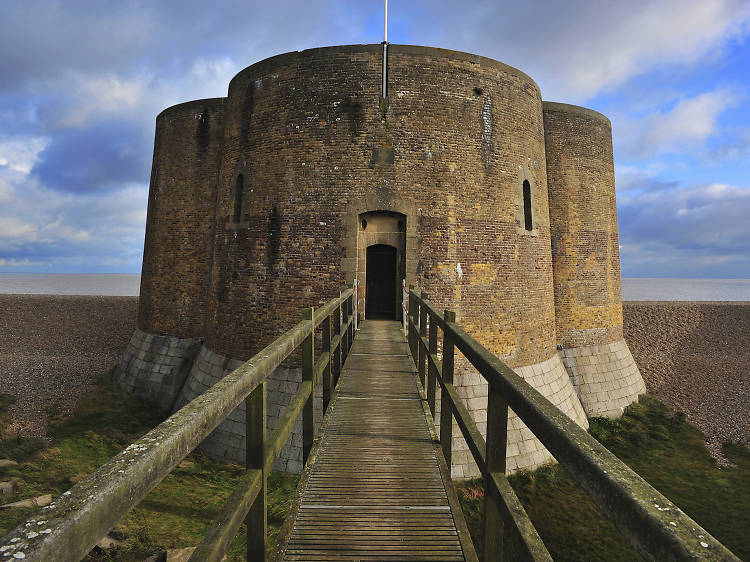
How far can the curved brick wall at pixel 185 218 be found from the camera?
13.0 meters

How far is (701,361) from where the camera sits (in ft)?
56.2

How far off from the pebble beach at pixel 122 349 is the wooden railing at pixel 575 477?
38.9 feet

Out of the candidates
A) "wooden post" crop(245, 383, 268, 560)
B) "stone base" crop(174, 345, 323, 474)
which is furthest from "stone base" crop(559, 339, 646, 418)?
"wooden post" crop(245, 383, 268, 560)

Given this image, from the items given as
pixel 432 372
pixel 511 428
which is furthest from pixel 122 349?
pixel 432 372

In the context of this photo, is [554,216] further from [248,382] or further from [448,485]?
[248,382]

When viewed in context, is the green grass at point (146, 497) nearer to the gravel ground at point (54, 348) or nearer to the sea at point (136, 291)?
the gravel ground at point (54, 348)

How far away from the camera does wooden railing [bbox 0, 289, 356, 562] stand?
772mm

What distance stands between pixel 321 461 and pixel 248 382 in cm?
203

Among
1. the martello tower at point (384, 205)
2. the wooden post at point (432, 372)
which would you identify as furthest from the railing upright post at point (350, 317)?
the wooden post at point (432, 372)

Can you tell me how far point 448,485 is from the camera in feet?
10.4

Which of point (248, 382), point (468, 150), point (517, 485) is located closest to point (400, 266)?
point (468, 150)

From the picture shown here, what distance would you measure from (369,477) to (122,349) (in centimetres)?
1836

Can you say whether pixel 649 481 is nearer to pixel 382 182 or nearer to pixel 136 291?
pixel 382 182

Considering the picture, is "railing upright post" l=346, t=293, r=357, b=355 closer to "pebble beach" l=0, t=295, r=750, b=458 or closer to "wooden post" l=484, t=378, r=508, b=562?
"wooden post" l=484, t=378, r=508, b=562
